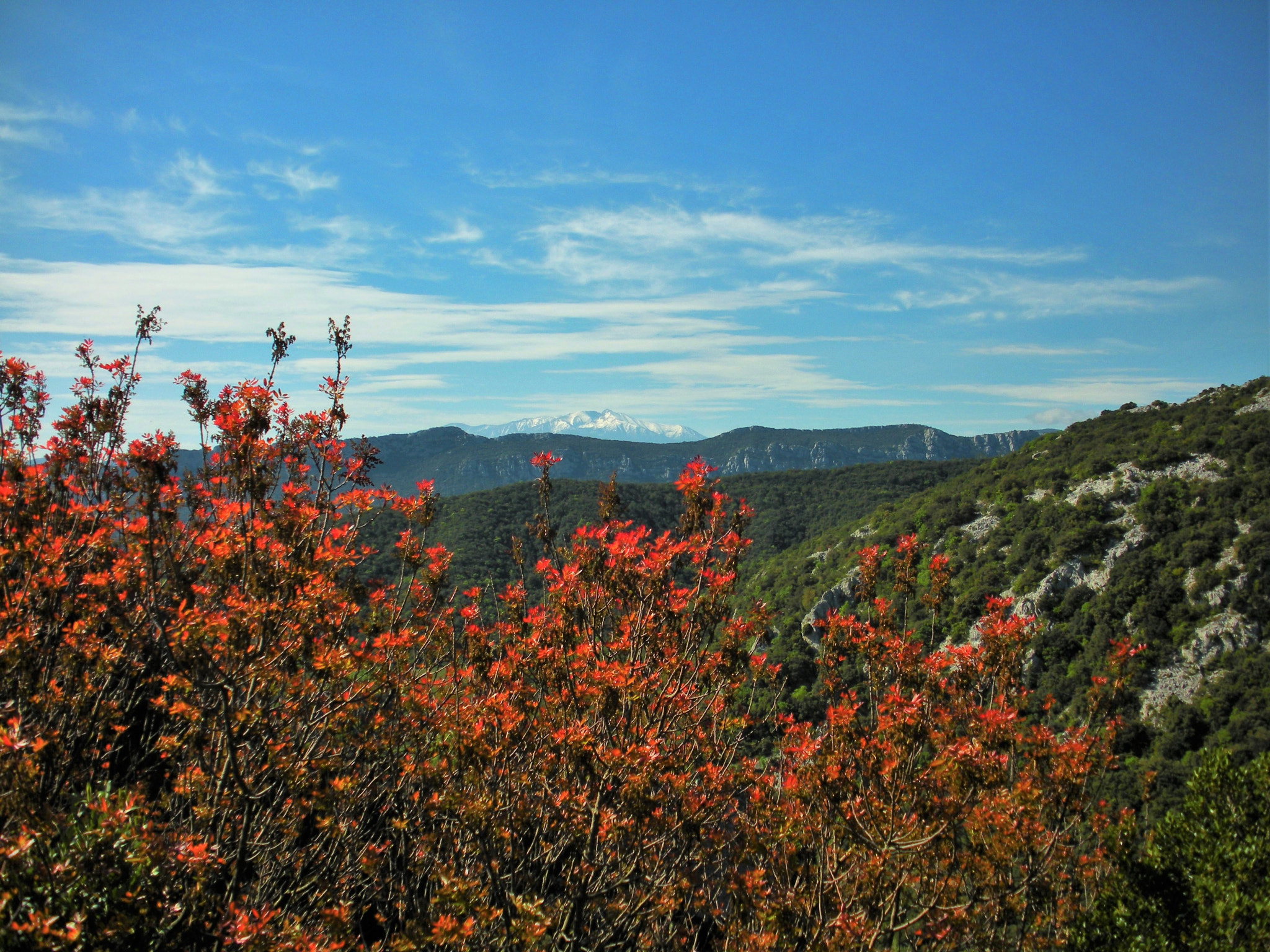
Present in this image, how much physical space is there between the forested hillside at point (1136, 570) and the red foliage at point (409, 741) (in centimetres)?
2030

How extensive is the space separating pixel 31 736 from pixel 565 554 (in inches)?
220

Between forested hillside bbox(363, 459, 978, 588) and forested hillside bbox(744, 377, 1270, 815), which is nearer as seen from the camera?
A: forested hillside bbox(744, 377, 1270, 815)

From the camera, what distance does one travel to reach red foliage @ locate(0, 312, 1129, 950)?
5.38 m

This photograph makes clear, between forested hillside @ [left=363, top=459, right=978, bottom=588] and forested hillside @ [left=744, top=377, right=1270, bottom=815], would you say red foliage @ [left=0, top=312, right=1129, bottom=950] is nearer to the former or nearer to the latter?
forested hillside @ [left=744, top=377, right=1270, bottom=815]

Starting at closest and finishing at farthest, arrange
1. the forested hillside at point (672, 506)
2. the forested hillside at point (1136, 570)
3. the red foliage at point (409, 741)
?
the red foliage at point (409, 741) < the forested hillside at point (1136, 570) < the forested hillside at point (672, 506)

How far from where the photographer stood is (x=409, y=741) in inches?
318

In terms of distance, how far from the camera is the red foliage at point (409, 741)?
5383 millimetres

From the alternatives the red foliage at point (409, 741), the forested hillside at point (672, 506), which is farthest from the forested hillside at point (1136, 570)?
the forested hillside at point (672, 506)

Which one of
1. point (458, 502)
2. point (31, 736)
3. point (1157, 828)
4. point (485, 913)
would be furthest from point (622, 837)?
point (458, 502)

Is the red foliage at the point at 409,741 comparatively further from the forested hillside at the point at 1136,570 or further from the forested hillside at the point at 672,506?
the forested hillside at the point at 672,506

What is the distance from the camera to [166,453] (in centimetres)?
650

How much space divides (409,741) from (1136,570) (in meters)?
57.3

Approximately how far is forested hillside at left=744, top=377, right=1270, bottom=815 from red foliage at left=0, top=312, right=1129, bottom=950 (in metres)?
20.3

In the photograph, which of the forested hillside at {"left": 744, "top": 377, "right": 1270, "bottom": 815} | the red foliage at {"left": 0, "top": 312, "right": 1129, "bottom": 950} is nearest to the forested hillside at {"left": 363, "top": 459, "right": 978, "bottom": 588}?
the forested hillside at {"left": 744, "top": 377, "right": 1270, "bottom": 815}
